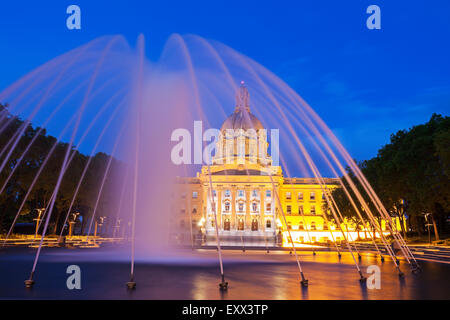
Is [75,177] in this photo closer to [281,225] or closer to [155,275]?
[155,275]

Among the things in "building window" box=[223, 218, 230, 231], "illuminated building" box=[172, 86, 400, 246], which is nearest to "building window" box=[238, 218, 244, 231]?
"illuminated building" box=[172, 86, 400, 246]

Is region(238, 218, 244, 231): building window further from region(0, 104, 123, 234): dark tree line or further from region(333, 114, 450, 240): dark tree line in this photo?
region(333, 114, 450, 240): dark tree line

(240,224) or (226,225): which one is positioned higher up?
(240,224)

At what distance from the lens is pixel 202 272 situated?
17562 millimetres

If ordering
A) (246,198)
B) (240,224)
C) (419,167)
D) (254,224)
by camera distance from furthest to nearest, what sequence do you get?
(246,198)
(240,224)
(254,224)
(419,167)

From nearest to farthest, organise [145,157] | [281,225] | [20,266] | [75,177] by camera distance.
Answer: [20,266]
[145,157]
[75,177]
[281,225]

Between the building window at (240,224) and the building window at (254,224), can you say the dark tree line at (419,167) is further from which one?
the building window at (240,224)

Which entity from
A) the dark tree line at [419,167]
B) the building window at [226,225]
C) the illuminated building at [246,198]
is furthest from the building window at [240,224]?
the dark tree line at [419,167]

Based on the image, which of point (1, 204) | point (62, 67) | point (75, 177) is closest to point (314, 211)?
point (75, 177)

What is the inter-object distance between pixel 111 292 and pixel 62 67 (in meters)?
13.3

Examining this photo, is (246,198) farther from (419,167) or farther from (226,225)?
(419,167)

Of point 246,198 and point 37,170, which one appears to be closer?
point 37,170

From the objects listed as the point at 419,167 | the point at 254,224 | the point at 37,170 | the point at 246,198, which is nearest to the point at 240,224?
the point at 254,224
